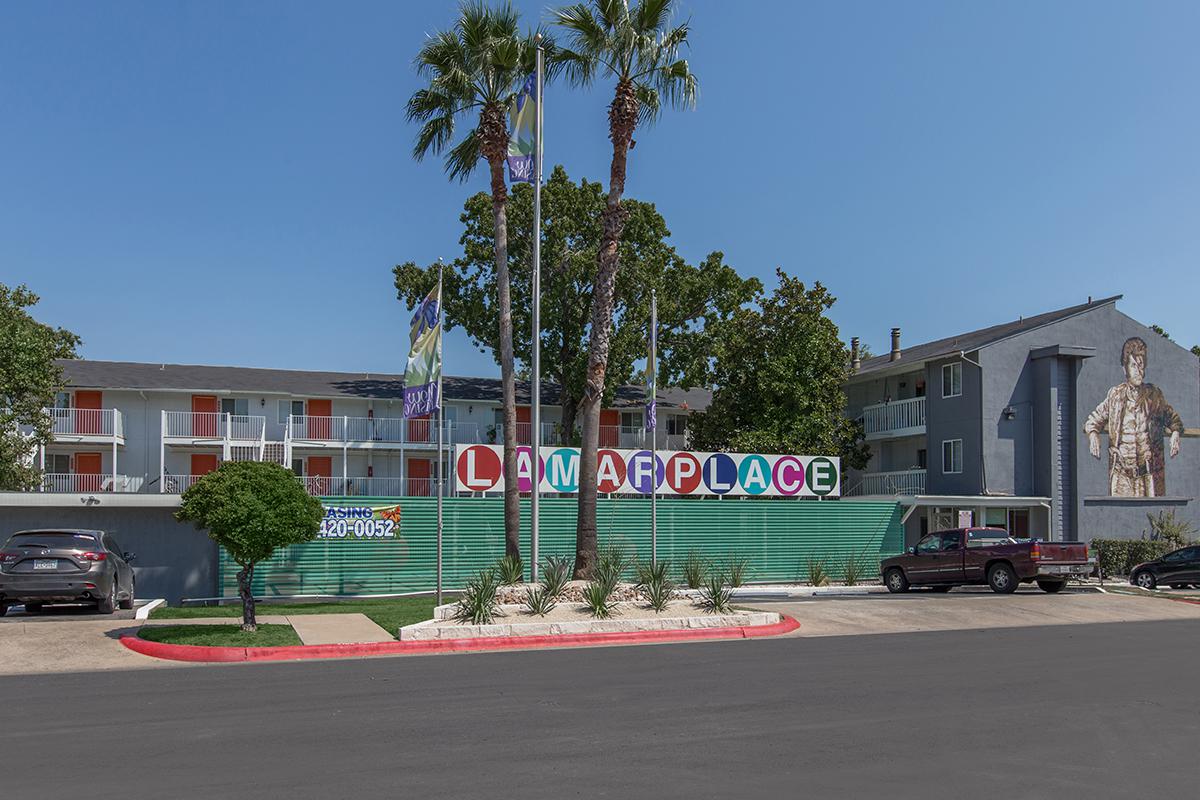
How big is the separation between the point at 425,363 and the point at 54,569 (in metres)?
6.88

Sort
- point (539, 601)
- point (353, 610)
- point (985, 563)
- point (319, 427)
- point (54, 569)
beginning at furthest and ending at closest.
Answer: point (319, 427), point (985, 563), point (353, 610), point (54, 569), point (539, 601)

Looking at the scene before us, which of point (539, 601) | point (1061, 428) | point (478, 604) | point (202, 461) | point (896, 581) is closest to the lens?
point (478, 604)

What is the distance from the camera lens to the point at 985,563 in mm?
26484

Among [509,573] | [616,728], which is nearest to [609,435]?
[509,573]

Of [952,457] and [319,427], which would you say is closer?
[952,457]

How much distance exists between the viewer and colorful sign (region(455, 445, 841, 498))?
1121 inches

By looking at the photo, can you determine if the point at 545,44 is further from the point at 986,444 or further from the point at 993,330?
the point at 993,330

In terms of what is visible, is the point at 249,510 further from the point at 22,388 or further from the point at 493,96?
the point at 22,388

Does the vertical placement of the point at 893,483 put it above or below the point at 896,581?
above

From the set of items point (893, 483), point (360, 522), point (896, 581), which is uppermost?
point (893, 483)

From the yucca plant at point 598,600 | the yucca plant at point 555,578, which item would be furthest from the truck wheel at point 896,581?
the yucca plant at point 598,600

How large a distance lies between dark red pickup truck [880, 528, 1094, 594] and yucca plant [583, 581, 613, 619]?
12.5 meters

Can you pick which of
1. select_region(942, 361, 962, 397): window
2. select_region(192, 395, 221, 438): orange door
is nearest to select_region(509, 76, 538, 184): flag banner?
select_region(942, 361, 962, 397): window

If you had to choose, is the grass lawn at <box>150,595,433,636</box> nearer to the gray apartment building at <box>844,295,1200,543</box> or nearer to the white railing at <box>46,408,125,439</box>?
the gray apartment building at <box>844,295,1200,543</box>
